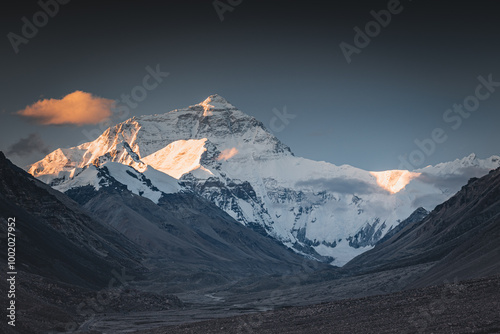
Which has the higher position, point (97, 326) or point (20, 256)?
point (20, 256)

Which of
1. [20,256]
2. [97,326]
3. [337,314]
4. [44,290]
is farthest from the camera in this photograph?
[20,256]

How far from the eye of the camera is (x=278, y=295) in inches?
7338

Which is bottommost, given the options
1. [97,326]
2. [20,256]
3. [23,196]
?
[97,326]

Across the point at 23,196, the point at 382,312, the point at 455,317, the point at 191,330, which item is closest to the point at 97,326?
the point at 191,330

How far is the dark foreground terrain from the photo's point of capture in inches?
2317

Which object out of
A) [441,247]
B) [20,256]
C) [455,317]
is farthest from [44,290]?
[441,247]

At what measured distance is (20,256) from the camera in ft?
419

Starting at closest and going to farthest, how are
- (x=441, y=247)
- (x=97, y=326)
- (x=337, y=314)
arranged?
(x=337, y=314)
(x=97, y=326)
(x=441, y=247)

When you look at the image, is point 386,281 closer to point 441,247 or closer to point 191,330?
point 441,247

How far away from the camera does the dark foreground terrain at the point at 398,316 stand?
2317 inches

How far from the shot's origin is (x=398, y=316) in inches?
2667

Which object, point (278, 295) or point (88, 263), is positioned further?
point (278, 295)

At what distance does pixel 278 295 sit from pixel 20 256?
80223 millimetres

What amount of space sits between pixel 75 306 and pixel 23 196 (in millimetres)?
98381
